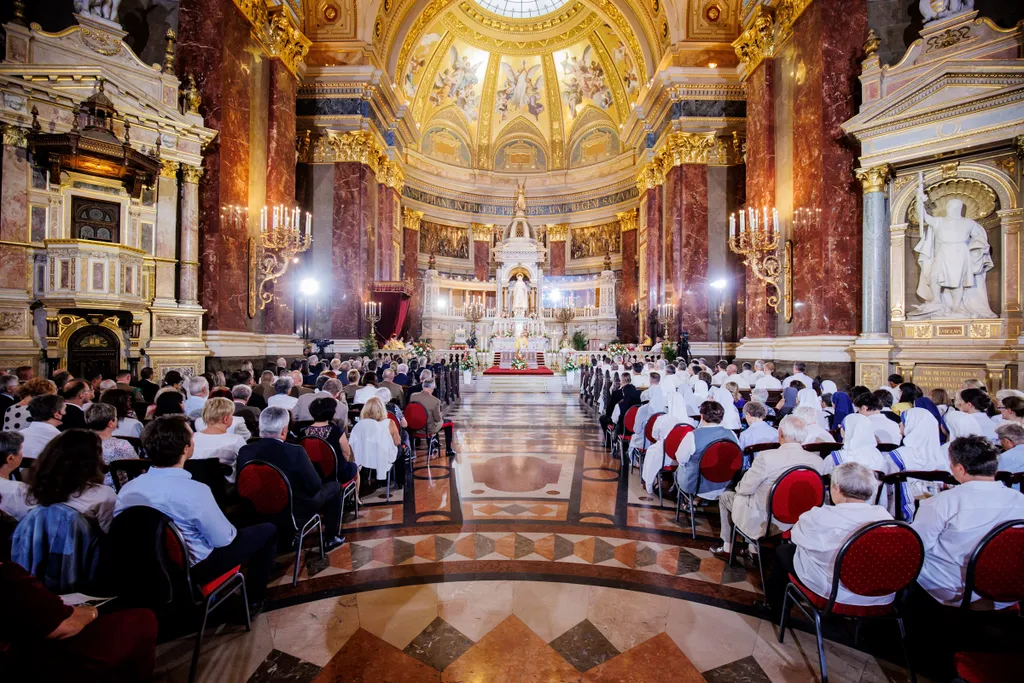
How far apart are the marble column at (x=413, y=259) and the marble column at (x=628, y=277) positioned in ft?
32.5

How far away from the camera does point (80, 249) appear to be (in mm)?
8273

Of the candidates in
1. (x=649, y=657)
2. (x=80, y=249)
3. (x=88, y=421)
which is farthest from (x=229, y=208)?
(x=649, y=657)

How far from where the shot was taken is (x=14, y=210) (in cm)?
793

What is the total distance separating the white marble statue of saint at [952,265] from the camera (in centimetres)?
873

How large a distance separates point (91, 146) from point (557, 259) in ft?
73.3

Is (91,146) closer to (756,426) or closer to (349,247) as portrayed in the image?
(349,247)

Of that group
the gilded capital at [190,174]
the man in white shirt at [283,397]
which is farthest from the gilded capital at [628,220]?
the man in white shirt at [283,397]

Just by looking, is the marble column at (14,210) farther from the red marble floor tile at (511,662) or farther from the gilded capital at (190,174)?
the red marble floor tile at (511,662)

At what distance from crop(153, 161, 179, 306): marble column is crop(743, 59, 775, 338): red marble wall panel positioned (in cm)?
1282

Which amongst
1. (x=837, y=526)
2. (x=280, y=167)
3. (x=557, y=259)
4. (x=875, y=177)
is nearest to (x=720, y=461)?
(x=837, y=526)

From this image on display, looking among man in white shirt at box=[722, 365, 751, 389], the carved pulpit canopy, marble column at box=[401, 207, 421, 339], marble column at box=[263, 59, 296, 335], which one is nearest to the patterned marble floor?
man in white shirt at box=[722, 365, 751, 389]

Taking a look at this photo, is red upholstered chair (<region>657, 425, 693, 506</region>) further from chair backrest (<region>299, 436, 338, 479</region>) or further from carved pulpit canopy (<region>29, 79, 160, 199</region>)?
carved pulpit canopy (<region>29, 79, 160, 199</region>)

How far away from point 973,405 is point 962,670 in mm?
3831

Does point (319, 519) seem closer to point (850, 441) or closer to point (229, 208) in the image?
point (850, 441)
